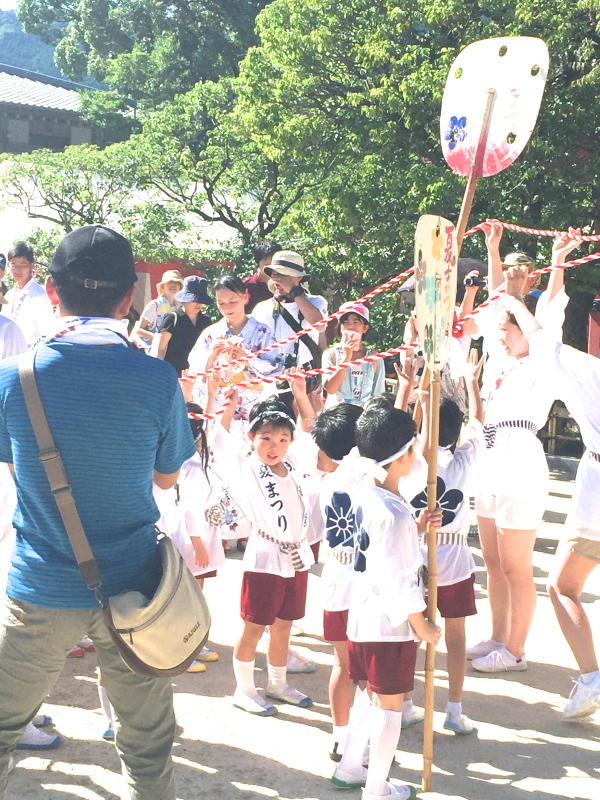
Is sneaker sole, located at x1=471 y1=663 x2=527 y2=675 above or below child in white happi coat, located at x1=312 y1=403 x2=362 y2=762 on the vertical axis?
below

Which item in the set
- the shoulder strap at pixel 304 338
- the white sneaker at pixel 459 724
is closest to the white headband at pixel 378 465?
the white sneaker at pixel 459 724

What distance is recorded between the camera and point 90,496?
2668 mm

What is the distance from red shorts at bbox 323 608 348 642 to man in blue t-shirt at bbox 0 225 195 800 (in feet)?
3.81

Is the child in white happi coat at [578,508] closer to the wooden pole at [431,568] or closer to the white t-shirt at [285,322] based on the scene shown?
the wooden pole at [431,568]

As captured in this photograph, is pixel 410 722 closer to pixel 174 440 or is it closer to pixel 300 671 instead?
pixel 300 671

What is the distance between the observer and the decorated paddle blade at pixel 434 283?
3.56 metres

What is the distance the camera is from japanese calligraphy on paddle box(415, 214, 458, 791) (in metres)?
3.51

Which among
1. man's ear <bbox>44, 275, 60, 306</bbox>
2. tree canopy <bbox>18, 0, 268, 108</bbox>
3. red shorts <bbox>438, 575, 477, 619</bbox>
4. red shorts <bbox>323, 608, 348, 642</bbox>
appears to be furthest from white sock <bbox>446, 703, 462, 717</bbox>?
tree canopy <bbox>18, 0, 268, 108</bbox>

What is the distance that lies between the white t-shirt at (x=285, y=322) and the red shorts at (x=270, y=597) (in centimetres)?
223

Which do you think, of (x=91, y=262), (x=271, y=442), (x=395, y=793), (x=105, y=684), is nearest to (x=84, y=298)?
(x=91, y=262)

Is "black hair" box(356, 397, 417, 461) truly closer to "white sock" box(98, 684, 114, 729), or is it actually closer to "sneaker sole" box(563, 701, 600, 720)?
"white sock" box(98, 684, 114, 729)

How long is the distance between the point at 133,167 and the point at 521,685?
12.7m

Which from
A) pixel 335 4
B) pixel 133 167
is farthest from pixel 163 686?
pixel 133 167

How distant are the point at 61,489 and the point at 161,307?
686 centimetres
